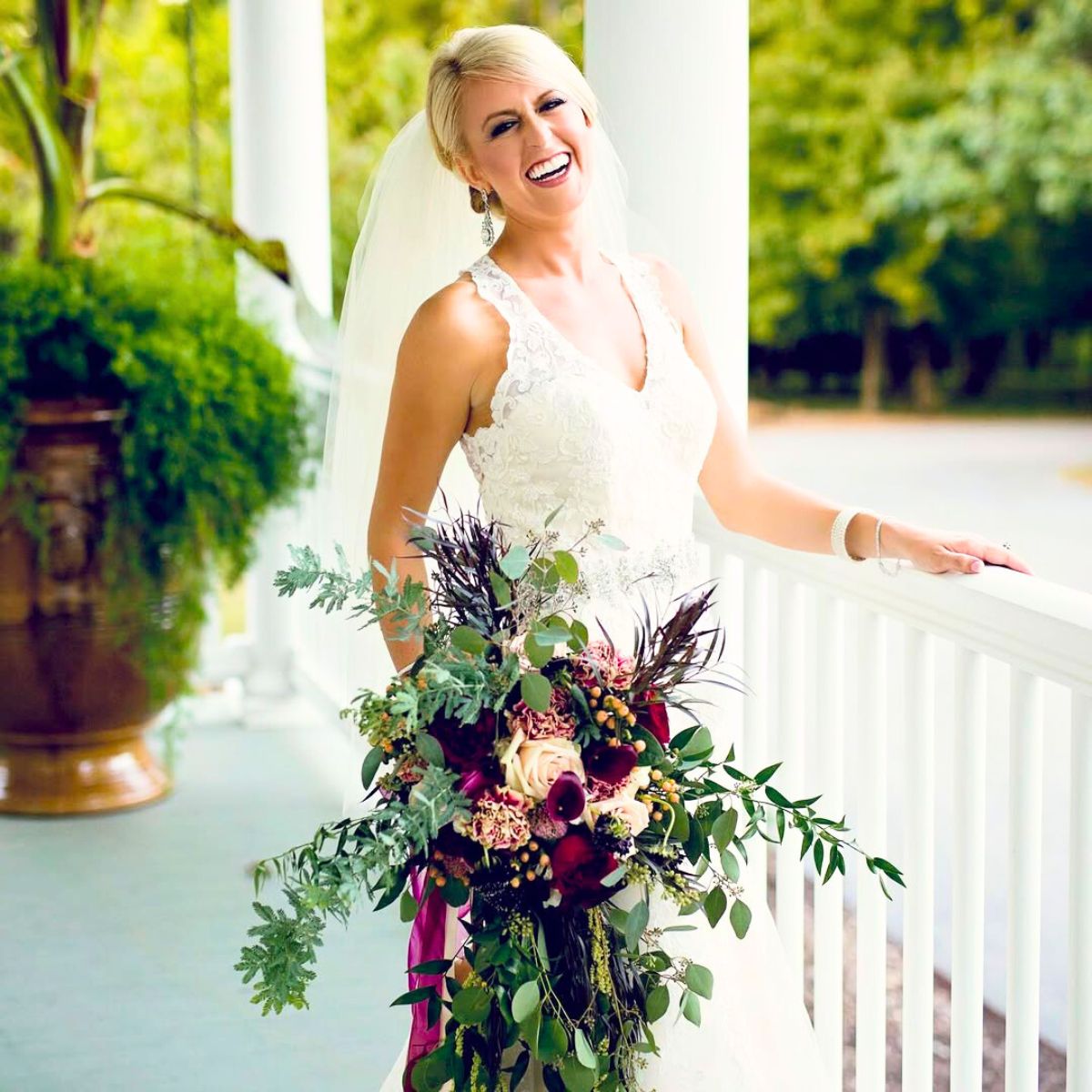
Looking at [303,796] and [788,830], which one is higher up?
[788,830]

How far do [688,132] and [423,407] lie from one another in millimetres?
781

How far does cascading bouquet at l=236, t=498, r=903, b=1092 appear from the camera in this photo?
152cm

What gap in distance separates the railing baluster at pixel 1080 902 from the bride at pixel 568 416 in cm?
31

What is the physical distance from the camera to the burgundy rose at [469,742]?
157 cm

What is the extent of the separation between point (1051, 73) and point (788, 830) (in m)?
16.4

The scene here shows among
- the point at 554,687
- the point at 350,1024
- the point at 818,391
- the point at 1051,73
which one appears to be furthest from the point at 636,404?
the point at 818,391

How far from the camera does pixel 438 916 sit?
195 centimetres

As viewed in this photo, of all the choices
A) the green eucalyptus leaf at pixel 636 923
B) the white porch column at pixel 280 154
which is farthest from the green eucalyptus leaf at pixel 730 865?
the white porch column at pixel 280 154

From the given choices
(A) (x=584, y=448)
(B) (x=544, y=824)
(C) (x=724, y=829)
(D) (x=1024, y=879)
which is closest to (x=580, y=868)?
(B) (x=544, y=824)

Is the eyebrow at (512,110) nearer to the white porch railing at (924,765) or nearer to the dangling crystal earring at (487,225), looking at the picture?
the dangling crystal earring at (487,225)

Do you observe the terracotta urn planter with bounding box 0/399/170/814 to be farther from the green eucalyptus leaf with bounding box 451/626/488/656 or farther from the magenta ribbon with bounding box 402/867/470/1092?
the green eucalyptus leaf with bounding box 451/626/488/656

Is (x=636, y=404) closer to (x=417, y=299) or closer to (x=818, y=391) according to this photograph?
(x=417, y=299)

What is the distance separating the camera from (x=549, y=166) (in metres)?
2.13

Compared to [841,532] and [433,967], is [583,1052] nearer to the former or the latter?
[433,967]
